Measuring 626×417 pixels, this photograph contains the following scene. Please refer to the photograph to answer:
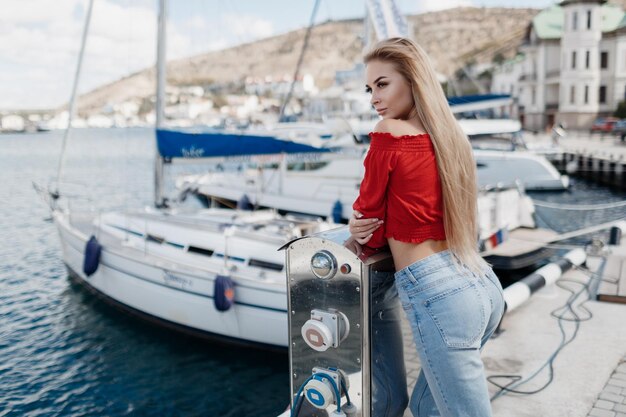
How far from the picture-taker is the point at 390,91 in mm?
2611

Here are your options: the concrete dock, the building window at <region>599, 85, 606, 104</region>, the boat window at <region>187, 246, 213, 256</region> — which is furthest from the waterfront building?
the concrete dock

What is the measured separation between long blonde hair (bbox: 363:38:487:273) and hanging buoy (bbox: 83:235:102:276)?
34.1ft

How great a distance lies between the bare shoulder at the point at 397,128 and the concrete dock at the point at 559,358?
1279 mm

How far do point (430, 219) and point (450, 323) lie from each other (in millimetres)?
463

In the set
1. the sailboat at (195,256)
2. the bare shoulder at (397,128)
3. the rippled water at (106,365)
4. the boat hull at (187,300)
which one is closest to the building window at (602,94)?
the sailboat at (195,256)

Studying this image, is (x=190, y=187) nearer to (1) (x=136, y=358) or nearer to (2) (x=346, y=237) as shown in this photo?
(1) (x=136, y=358)

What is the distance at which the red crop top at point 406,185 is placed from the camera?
8.07ft

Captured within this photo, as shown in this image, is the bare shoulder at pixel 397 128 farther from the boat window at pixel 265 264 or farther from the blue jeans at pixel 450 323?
the boat window at pixel 265 264

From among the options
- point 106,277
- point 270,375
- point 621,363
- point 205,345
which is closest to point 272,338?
point 270,375

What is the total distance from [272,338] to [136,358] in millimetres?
2662

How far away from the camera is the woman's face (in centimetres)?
260

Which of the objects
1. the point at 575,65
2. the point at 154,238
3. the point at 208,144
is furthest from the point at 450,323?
the point at 575,65

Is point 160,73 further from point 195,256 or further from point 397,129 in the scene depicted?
point 397,129

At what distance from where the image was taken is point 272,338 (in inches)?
372
